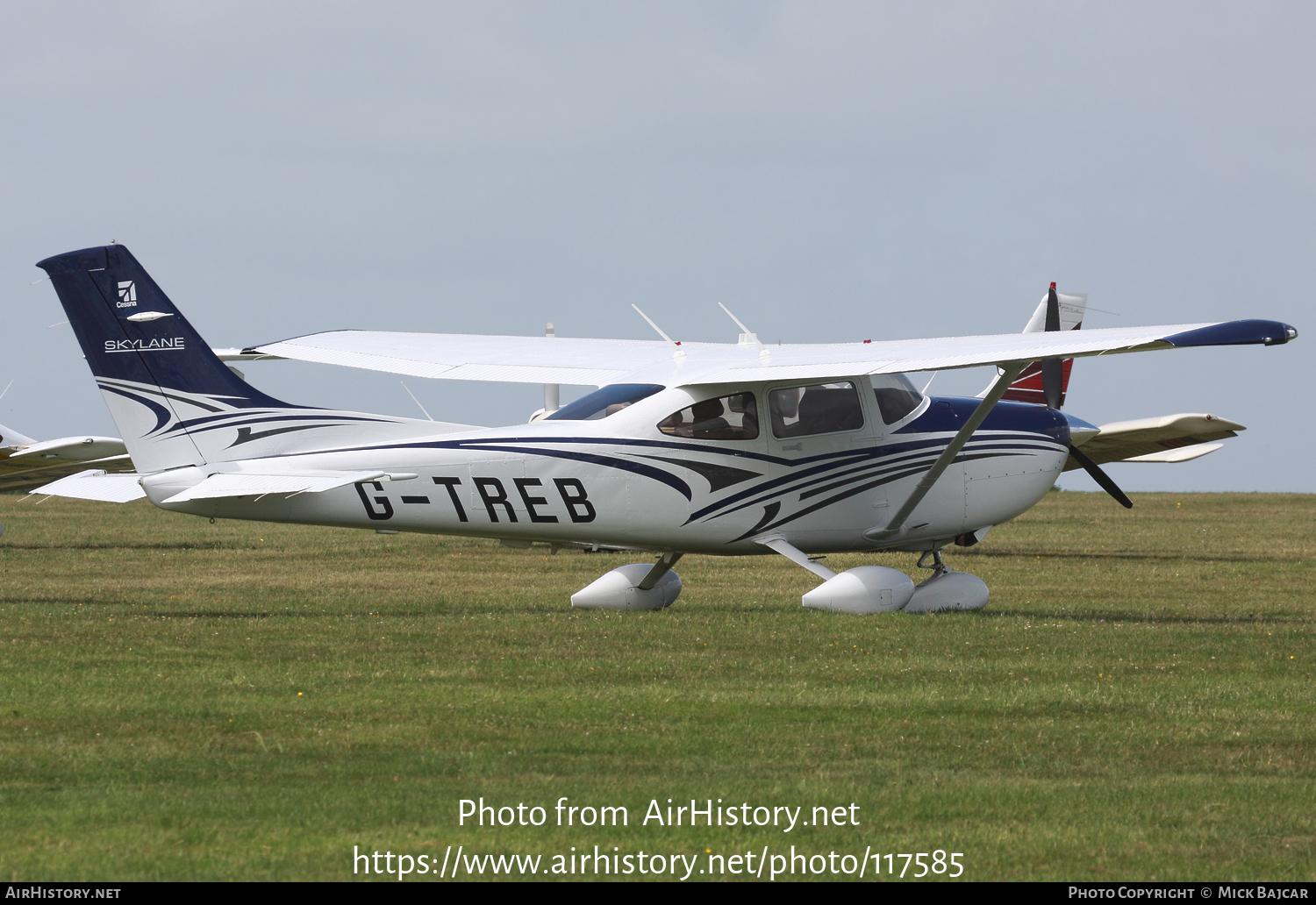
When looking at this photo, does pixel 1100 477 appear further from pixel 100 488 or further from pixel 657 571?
pixel 100 488

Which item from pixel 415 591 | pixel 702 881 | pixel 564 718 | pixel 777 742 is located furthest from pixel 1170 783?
pixel 415 591

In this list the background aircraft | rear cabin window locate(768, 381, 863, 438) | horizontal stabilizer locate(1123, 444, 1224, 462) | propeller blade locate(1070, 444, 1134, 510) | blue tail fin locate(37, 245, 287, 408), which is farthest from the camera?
horizontal stabilizer locate(1123, 444, 1224, 462)

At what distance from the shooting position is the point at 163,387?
1166 cm

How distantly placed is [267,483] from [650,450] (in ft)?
9.94

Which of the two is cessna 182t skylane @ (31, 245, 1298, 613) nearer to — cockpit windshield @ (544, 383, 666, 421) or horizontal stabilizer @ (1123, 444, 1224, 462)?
cockpit windshield @ (544, 383, 666, 421)

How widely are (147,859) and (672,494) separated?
740 cm

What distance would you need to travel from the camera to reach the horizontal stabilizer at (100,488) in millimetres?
11727

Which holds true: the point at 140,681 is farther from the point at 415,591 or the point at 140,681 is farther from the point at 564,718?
the point at 415,591

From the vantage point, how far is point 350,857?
5289 mm

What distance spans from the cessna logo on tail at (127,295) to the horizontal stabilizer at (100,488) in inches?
52.8

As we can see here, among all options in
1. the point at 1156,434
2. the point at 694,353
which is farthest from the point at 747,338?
the point at 1156,434

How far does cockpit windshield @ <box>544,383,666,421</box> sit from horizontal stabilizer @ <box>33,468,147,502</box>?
334cm

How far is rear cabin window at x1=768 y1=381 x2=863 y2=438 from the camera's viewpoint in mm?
12648

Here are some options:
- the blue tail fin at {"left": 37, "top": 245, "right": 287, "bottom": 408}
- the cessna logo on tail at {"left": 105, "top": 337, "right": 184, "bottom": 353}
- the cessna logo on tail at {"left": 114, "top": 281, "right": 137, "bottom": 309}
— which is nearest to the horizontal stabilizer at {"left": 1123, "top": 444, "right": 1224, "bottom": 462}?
the blue tail fin at {"left": 37, "top": 245, "right": 287, "bottom": 408}
